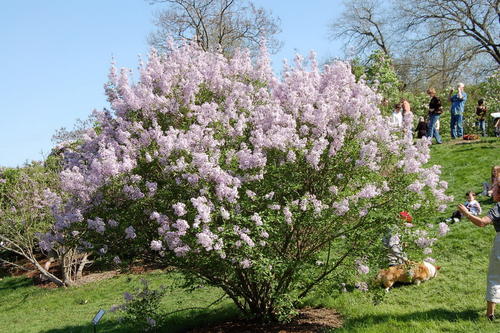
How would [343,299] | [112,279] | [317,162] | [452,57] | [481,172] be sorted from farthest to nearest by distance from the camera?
[452,57], [112,279], [481,172], [343,299], [317,162]

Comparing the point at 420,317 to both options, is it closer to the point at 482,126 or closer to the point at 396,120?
the point at 396,120

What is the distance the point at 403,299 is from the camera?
728cm

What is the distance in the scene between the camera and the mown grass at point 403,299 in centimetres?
606

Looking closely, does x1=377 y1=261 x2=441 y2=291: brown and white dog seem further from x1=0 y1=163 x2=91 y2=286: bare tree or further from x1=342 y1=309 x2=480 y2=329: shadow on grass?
x1=0 y1=163 x2=91 y2=286: bare tree

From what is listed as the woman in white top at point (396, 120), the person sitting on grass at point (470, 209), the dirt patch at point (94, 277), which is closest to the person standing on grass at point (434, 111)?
the woman in white top at point (396, 120)

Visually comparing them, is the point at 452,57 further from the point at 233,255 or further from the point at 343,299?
the point at 233,255

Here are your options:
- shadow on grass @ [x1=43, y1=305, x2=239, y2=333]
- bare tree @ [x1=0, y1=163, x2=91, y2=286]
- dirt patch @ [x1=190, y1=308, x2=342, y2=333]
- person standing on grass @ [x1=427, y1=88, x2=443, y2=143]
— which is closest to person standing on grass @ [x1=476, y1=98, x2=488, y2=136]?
person standing on grass @ [x1=427, y1=88, x2=443, y2=143]

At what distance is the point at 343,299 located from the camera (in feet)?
24.9

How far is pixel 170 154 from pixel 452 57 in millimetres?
35103

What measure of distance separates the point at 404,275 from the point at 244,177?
12.7 feet

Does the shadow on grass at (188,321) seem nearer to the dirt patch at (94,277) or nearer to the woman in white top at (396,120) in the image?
the woman in white top at (396,120)

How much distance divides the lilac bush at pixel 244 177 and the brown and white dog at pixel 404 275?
1.38 metres

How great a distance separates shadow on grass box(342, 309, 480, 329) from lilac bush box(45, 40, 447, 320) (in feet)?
2.31

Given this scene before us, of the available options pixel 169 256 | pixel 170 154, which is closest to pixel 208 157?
pixel 170 154
